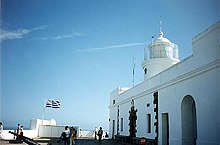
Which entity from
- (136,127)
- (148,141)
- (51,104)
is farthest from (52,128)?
(148,141)

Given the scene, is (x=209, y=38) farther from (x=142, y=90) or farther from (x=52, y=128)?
(x=52, y=128)

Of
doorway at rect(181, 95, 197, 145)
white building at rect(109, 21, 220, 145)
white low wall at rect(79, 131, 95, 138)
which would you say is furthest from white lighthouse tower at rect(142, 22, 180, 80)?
white low wall at rect(79, 131, 95, 138)

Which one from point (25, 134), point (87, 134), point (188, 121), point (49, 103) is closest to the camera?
point (188, 121)

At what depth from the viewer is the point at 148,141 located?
605 inches

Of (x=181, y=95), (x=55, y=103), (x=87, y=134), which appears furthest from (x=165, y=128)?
(x=87, y=134)

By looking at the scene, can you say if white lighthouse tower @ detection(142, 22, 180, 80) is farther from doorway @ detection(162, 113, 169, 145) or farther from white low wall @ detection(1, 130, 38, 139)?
white low wall @ detection(1, 130, 38, 139)

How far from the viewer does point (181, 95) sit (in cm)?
1207

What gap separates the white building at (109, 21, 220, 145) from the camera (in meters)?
9.66

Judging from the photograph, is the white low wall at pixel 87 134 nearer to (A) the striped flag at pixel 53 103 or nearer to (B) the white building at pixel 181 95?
(A) the striped flag at pixel 53 103

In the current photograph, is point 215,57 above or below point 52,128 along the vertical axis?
above

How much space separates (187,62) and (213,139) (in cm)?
356

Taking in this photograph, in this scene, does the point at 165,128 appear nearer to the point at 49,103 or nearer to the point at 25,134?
the point at 25,134

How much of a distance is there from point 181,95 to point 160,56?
269 inches

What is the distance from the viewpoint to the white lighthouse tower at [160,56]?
18234mm
